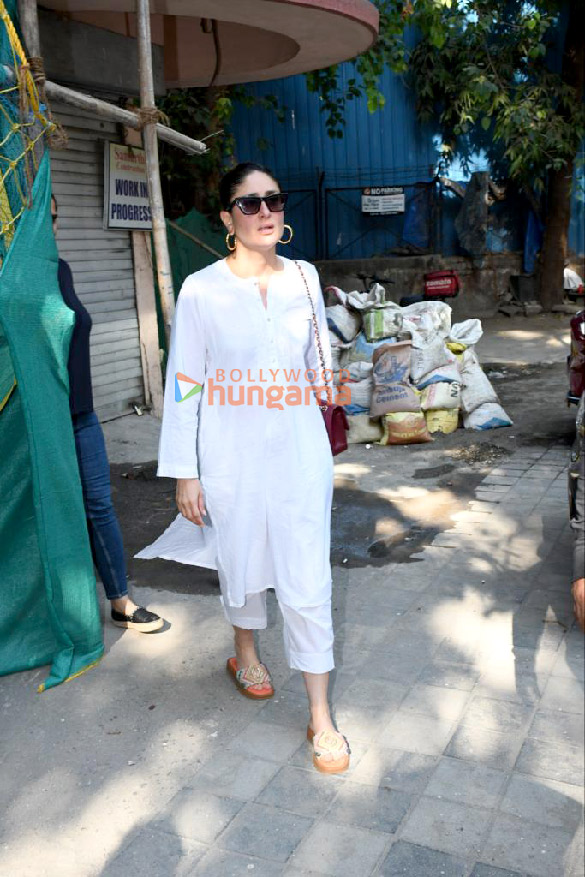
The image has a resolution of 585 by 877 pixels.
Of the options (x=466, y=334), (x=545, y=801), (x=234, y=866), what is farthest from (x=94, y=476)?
(x=466, y=334)

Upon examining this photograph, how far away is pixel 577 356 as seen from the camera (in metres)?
6.82

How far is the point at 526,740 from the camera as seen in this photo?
309cm

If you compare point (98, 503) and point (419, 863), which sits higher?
point (98, 503)

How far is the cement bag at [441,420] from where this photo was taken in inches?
305

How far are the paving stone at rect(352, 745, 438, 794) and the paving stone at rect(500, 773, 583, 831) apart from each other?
28 cm

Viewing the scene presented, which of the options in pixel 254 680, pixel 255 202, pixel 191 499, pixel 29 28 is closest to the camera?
pixel 255 202

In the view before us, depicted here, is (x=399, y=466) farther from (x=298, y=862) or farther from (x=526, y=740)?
(x=298, y=862)

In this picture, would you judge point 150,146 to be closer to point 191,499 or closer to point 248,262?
point 248,262

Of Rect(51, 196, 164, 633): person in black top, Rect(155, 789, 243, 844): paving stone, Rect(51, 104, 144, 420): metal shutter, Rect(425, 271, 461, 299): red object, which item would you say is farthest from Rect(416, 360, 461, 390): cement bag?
Rect(425, 271, 461, 299): red object

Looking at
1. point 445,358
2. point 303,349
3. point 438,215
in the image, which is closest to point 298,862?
point 303,349

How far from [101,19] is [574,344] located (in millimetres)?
4878

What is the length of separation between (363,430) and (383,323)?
1.06 m

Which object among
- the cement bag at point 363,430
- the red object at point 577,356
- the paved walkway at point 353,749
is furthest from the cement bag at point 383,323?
the paved walkway at point 353,749

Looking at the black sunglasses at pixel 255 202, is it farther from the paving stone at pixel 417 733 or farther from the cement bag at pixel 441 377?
the cement bag at pixel 441 377
